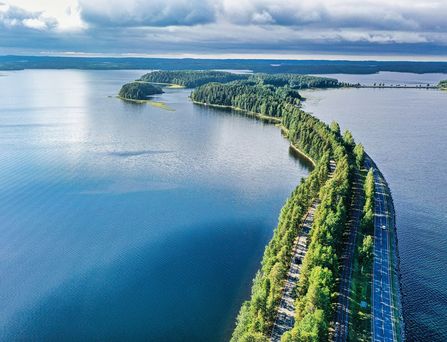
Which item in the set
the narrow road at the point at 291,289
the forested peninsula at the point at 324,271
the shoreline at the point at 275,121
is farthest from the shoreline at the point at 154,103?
the narrow road at the point at 291,289

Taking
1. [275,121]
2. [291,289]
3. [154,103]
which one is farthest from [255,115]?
[291,289]

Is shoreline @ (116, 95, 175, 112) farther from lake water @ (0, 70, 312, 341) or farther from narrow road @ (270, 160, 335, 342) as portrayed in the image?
narrow road @ (270, 160, 335, 342)

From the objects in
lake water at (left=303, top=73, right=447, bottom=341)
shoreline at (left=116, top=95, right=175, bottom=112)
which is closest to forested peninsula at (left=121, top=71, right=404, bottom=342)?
lake water at (left=303, top=73, right=447, bottom=341)

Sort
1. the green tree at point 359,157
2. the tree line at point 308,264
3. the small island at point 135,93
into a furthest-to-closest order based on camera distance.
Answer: the small island at point 135,93
the green tree at point 359,157
the tree line at point 308,264

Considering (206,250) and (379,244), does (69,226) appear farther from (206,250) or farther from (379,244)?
(379,244)

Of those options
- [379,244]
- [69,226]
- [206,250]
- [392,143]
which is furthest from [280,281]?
[392,143]

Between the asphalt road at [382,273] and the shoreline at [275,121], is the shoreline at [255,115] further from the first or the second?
the asphalt road at [382,273]
